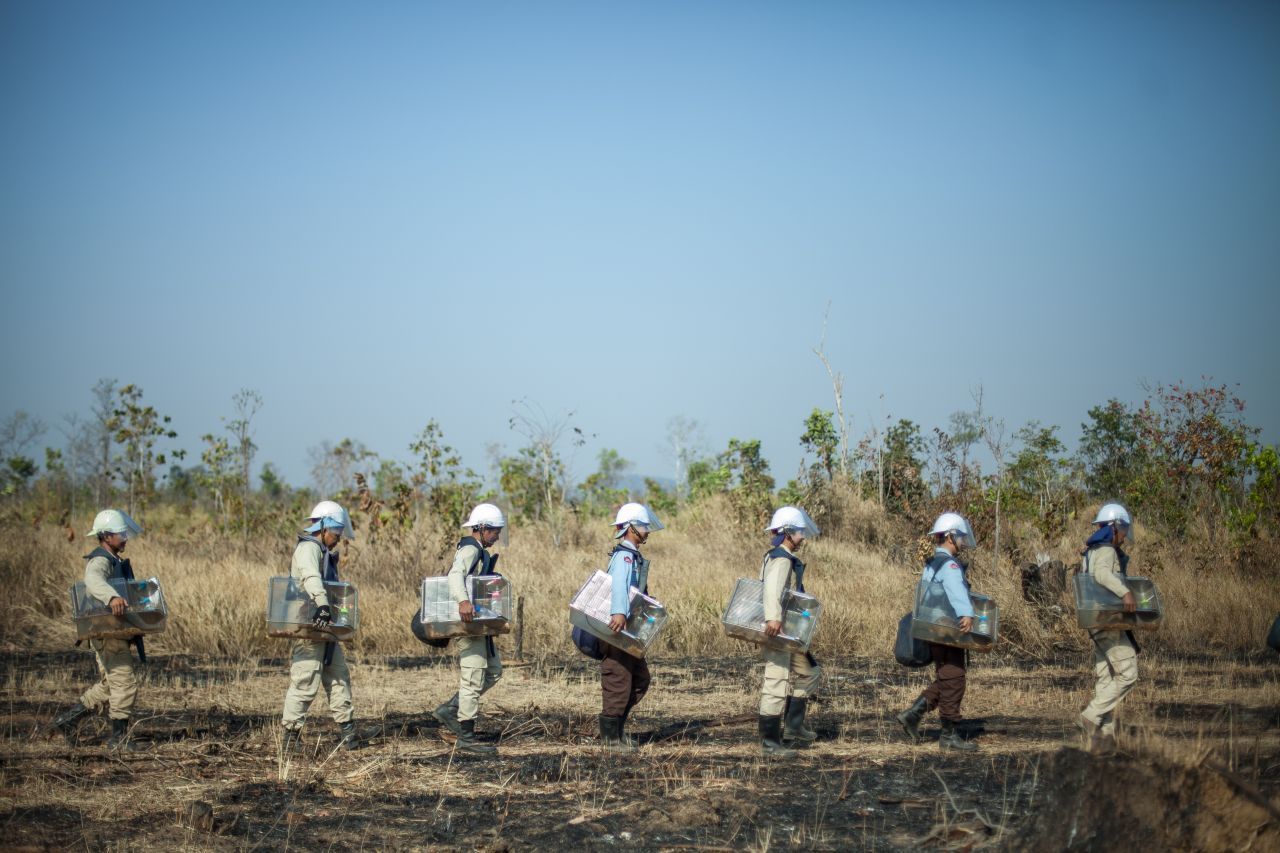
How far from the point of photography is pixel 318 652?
8.67 meters

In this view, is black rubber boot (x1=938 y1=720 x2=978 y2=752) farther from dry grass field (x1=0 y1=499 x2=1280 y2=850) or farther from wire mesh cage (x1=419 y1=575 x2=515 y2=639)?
wire mesh cage (x1=419 y1=575 x2=515 y2=639)

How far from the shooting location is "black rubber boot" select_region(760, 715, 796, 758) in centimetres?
860

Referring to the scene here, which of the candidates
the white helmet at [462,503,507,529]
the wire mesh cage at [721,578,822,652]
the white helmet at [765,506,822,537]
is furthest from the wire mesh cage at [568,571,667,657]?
the white helmet at [765,506,822,537]

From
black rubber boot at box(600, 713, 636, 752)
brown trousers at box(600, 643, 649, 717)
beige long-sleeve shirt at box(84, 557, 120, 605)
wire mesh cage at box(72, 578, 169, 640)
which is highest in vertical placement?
beige long-sleeve shirt at box(84, 557, 120, 605)

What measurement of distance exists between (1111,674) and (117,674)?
8.00 m

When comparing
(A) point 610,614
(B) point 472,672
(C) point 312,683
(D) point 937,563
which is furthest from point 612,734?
(D) point 937,563

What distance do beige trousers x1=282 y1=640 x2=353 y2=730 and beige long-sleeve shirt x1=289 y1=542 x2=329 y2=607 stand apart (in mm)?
500

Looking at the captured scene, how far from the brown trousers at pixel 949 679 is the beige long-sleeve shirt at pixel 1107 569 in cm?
122

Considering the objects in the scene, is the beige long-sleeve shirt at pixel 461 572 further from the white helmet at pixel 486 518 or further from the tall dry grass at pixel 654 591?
the tall dry grass at pixel 654 591

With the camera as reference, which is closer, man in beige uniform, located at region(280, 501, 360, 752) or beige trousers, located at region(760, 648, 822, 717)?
man in beige uniform, located at region(280, 501, 360, 752)

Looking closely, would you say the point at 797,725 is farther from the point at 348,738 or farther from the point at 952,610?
the point at 348,738

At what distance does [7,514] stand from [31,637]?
814 cm

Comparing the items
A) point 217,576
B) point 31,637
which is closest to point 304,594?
point 217,576

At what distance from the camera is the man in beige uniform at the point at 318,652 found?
847cm
